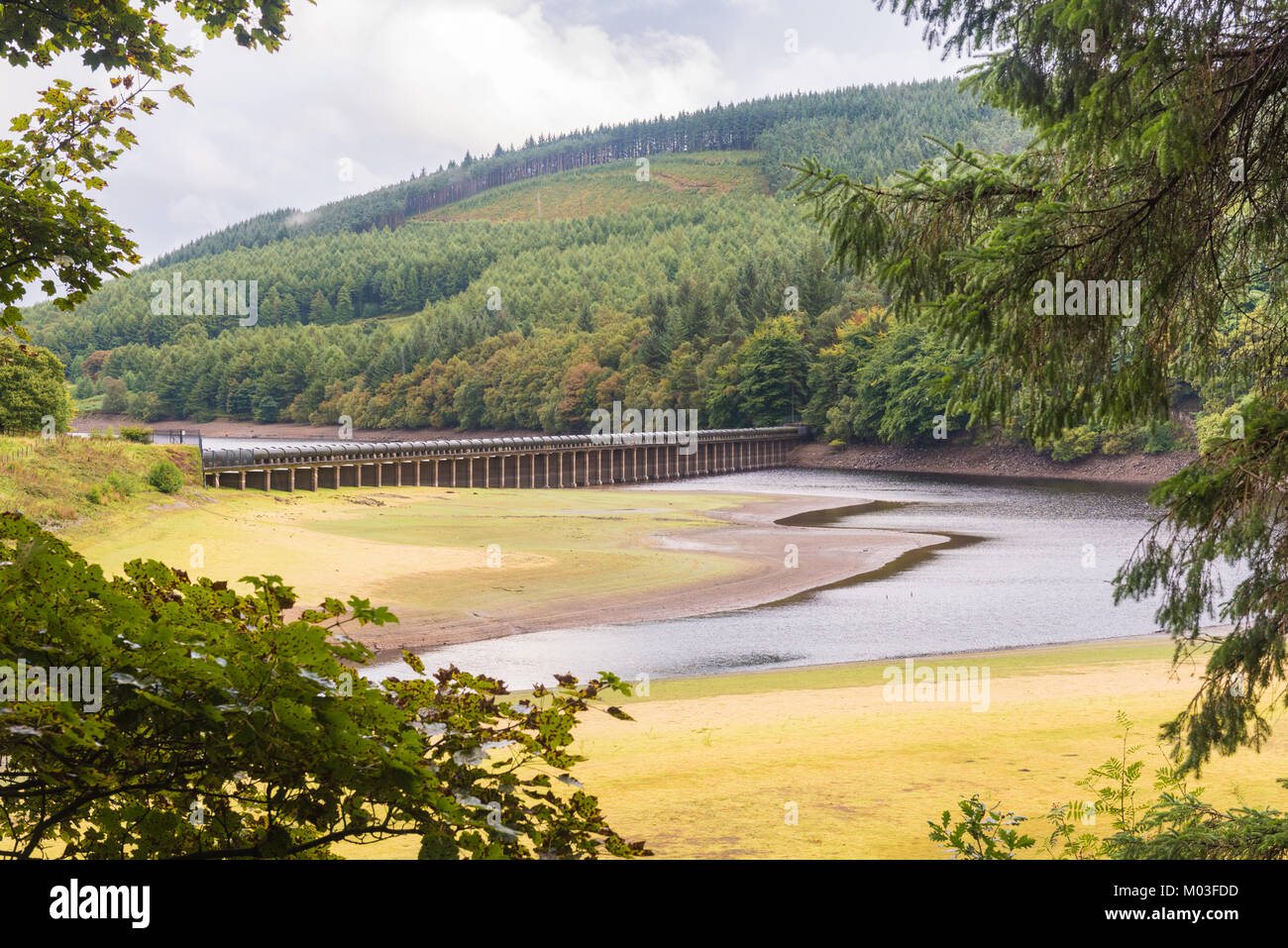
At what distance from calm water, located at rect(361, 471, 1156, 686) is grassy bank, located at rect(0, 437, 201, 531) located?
15.8m

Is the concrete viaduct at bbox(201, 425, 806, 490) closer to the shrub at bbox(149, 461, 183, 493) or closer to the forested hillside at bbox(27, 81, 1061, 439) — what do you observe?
the shrub at bbox(149, 461, 183, 493)

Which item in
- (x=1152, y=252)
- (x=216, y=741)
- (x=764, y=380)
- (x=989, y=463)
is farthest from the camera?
(x=764, y=380)

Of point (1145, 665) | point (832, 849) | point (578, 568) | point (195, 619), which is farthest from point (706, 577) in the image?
point (195, 619)

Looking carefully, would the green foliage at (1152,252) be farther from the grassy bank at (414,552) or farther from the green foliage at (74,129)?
the grassy bank at (414,552)

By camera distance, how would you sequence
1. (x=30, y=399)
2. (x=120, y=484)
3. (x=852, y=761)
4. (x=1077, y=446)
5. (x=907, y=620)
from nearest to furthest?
(x=852, y=761) < (x=907, y=620) < (x=120, y=484) < (x=30, y=399) < (x=1077, y=446)

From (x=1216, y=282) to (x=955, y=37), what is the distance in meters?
2.64

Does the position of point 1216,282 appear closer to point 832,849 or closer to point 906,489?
point 832,849

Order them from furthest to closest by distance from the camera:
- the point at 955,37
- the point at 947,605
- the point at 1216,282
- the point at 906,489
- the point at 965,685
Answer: the point at 906,489, the point at 947,605, the point at 965,685, the point at 955,37, the point at 1216,282

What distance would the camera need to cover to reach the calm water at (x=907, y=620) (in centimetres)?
2195

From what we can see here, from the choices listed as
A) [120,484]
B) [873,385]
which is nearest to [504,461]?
[873,385]

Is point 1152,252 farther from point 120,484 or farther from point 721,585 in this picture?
point 120,484

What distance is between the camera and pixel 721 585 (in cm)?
3127

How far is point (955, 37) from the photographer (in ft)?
25.9

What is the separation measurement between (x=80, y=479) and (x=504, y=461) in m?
48.0
